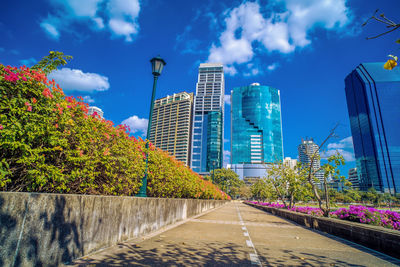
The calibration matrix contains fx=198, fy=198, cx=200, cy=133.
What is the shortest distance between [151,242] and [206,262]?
6.36ft

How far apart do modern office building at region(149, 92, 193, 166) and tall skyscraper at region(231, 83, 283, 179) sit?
37121mm

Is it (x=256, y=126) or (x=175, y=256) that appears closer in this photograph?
(x=175, y=256)

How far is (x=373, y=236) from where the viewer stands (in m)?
5.41

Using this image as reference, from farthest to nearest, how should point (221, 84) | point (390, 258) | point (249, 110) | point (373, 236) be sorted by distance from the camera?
point (221, 84) < point (249, 110) < point (373, 236) < point (390, 258)

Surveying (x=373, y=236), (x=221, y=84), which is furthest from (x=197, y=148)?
(x=373, y=236)

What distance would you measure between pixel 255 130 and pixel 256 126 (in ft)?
10.5

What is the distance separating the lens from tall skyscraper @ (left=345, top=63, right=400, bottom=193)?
134m

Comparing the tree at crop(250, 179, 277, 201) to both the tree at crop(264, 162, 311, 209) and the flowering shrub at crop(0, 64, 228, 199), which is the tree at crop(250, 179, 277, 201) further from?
the flowering shrub at crop(0, 64, 228, 199)

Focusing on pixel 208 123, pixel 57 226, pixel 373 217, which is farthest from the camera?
pixel 208 123

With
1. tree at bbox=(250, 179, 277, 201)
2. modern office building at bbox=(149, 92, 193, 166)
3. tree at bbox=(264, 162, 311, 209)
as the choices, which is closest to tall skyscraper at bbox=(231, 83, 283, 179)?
modern office building at bbox=(149, 92, 193, 166)

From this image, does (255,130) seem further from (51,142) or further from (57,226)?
(57,226)

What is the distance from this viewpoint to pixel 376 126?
474ft

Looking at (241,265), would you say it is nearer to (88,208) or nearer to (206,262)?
(206,262)

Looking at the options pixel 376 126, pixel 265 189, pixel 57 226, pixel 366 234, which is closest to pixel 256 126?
pixel 376 126
